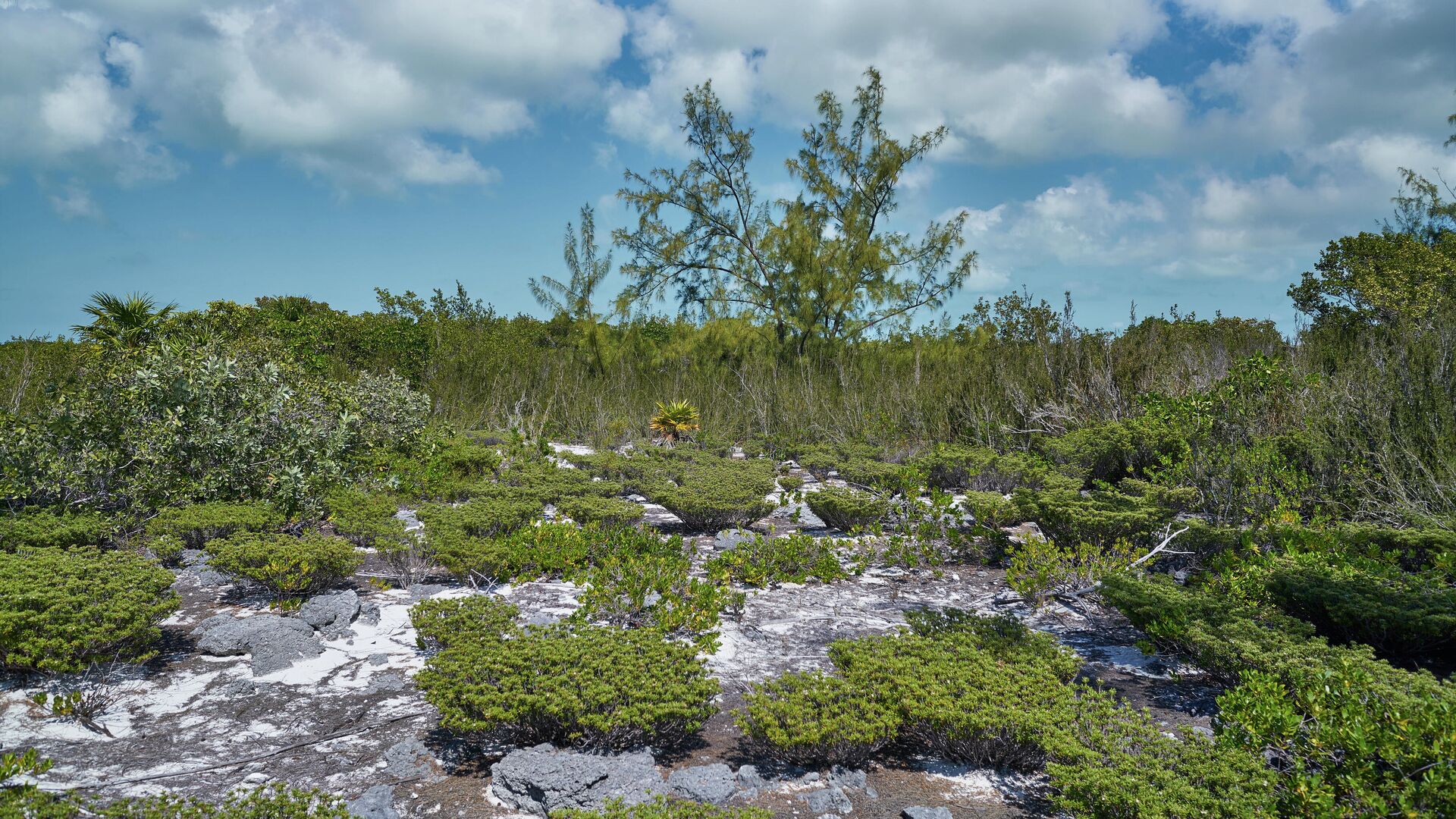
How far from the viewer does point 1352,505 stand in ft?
22.7

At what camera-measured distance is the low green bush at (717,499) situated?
23.5 ft

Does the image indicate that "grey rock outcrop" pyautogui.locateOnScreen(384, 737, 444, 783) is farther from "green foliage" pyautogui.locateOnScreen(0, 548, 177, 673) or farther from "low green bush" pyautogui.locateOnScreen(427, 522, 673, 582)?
"low green bush" pyautogui.locateOnScreen(427, 522, 673, 582)

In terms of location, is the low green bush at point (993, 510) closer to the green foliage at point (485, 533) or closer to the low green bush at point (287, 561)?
the green foliage at point (485, 533)

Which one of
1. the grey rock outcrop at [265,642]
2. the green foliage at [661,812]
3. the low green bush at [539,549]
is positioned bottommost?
the green foliage at [661,812]

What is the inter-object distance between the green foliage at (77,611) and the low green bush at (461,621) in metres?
1.24

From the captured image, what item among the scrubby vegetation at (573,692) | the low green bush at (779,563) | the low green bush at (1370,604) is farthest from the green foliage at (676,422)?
the low green bush at (1370,604)

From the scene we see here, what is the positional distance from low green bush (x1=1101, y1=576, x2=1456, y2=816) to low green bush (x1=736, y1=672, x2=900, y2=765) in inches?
48.8

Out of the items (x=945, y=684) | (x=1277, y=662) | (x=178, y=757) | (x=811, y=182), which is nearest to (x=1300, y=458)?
(x=1277, y=662)

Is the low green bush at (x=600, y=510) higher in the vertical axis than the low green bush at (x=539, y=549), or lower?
higher

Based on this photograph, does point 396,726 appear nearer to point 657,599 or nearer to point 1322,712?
point 657,599

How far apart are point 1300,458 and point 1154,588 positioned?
4299 millimetres

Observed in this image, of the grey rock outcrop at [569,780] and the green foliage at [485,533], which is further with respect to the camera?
the green foliage at [485,533]

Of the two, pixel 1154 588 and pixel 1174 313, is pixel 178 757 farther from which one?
pixel 1174 313

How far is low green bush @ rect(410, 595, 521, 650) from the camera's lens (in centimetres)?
416
